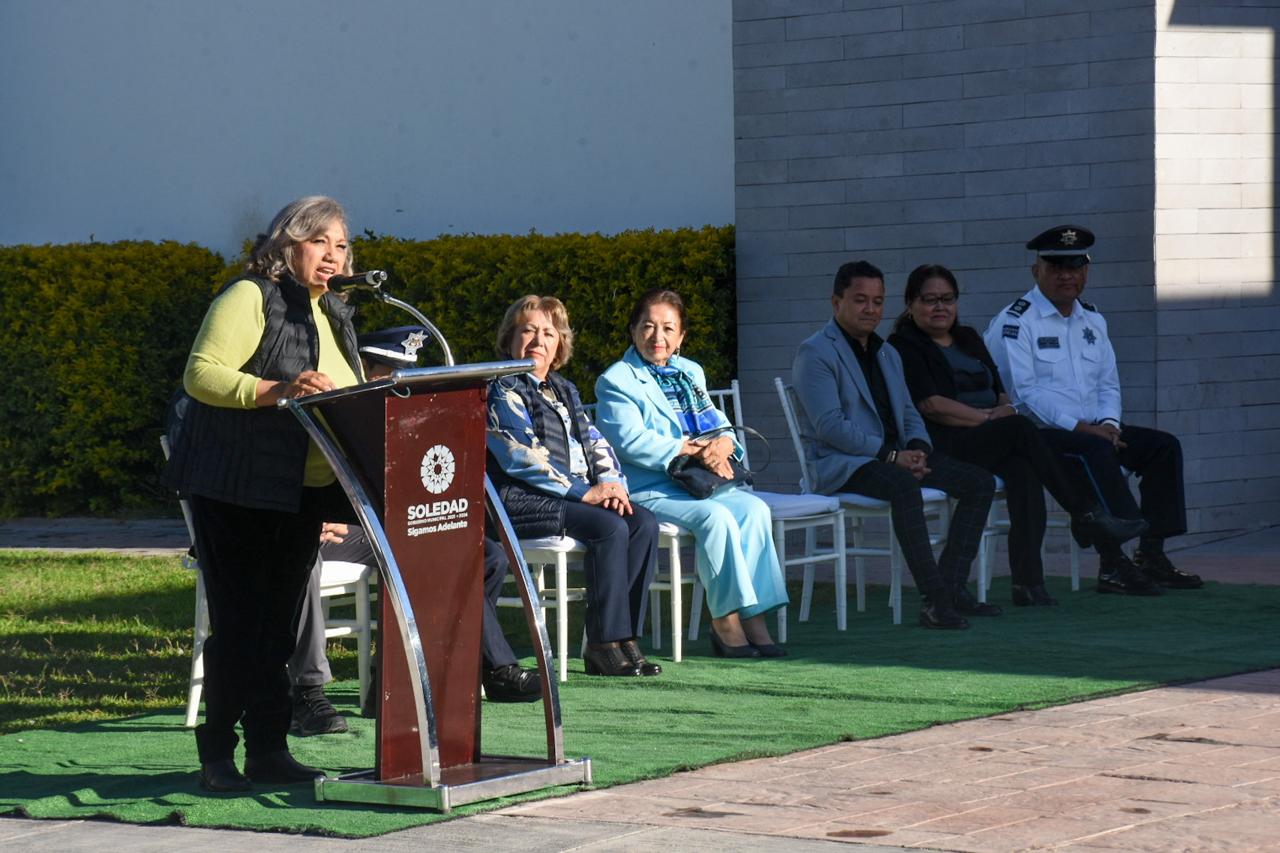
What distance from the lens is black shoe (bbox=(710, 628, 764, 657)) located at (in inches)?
274

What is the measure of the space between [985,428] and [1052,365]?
0.66m

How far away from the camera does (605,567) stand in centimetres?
653

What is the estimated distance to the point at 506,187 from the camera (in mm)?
11852

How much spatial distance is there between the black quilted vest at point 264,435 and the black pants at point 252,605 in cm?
8

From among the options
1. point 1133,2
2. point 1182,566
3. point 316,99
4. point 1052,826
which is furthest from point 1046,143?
point 1052,826

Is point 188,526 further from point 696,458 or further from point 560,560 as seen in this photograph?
point 696,458

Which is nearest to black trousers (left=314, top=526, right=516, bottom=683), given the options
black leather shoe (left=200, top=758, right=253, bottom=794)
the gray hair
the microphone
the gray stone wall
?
black leather shoe (left=200, top=758, right=253, bottom=794)

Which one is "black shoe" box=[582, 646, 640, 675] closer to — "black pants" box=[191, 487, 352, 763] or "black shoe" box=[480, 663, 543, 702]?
"black shoe" box=[480, 663, 543, 702]

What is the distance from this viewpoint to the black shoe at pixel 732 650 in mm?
6957

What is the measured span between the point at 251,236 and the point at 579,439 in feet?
22.0

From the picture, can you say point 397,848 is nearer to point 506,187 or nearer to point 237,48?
point 506,187

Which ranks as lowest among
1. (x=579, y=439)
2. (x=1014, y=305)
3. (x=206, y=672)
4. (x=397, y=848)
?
(x=397, y=848)

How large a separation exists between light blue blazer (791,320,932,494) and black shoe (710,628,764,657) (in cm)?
105

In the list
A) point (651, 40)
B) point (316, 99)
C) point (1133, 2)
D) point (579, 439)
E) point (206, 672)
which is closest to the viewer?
point (206, 672)
